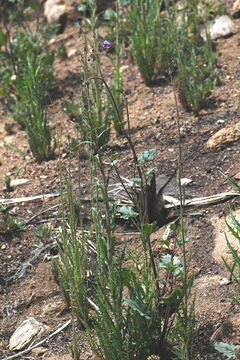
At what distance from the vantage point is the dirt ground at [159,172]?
341 centimetres

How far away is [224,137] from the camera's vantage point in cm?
453

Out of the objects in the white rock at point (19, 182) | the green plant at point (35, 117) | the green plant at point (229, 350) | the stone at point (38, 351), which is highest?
the green plant at point (35, 117)

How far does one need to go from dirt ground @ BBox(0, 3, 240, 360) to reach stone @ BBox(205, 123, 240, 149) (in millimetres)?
22

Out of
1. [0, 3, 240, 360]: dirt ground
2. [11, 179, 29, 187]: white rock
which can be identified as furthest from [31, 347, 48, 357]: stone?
[11, 179, 29, 187]: white rock

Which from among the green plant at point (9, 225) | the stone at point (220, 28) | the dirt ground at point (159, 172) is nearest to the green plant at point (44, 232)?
the dirt ground at point (159, 172)

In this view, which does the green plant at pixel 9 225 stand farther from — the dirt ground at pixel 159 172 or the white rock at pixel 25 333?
the white rock at pixel 25 333

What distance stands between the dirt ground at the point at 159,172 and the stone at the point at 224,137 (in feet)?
0.07

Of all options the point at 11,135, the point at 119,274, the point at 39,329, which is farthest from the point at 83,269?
the point at 11,135

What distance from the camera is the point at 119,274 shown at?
2.92m

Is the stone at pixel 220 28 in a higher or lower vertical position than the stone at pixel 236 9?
lower

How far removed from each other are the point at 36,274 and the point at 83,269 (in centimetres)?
51

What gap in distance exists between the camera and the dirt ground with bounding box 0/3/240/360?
3406 millimetres

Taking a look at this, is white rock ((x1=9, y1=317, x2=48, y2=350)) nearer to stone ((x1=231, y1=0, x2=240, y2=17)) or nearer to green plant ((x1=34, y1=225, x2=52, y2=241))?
green plant ((x1=34, y1=225, x2=52, y2=241))

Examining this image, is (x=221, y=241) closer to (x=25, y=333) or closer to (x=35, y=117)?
(x=25, y=333)
